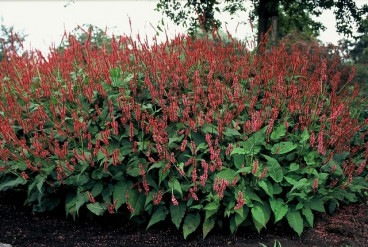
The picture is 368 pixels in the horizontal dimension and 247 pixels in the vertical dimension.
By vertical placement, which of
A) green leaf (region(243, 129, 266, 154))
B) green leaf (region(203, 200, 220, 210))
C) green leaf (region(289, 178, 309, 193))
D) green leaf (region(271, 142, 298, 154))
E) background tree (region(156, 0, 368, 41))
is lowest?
green leaf (region(203, 200, 220, 210))

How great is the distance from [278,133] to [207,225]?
1.08m

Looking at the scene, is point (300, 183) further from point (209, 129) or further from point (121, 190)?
point (121, 190)

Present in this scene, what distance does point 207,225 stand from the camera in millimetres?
3826

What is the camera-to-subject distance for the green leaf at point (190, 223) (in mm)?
3775

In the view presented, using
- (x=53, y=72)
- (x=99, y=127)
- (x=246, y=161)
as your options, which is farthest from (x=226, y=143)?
(x=53, y=72)

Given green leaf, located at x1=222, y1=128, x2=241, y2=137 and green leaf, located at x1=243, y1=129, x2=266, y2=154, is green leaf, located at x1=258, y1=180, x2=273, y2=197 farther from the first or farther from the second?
green leaf, located at x1=222, y1=128, x2=241, y2=137

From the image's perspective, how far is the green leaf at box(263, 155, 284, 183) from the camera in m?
3.73

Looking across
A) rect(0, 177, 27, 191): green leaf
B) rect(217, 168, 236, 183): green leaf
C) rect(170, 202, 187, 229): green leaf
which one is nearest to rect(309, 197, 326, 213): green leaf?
rect(217, 168, 236, 183): green leaf

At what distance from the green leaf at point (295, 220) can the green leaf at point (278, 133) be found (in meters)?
0.69

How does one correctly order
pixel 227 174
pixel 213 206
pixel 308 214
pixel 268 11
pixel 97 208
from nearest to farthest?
pixel 213 206 < pixel 227 174 < pixel 308 214 < pixel 97 208 < pixel 268 11

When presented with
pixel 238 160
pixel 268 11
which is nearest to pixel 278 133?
pixel 238 160

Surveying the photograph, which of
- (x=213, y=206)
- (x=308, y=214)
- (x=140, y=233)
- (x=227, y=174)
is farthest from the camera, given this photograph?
(x=140, y=233)

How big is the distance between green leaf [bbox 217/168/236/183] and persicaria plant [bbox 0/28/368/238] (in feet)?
0.03

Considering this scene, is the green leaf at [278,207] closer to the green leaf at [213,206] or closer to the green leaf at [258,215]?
the green leaf at [258,215]
